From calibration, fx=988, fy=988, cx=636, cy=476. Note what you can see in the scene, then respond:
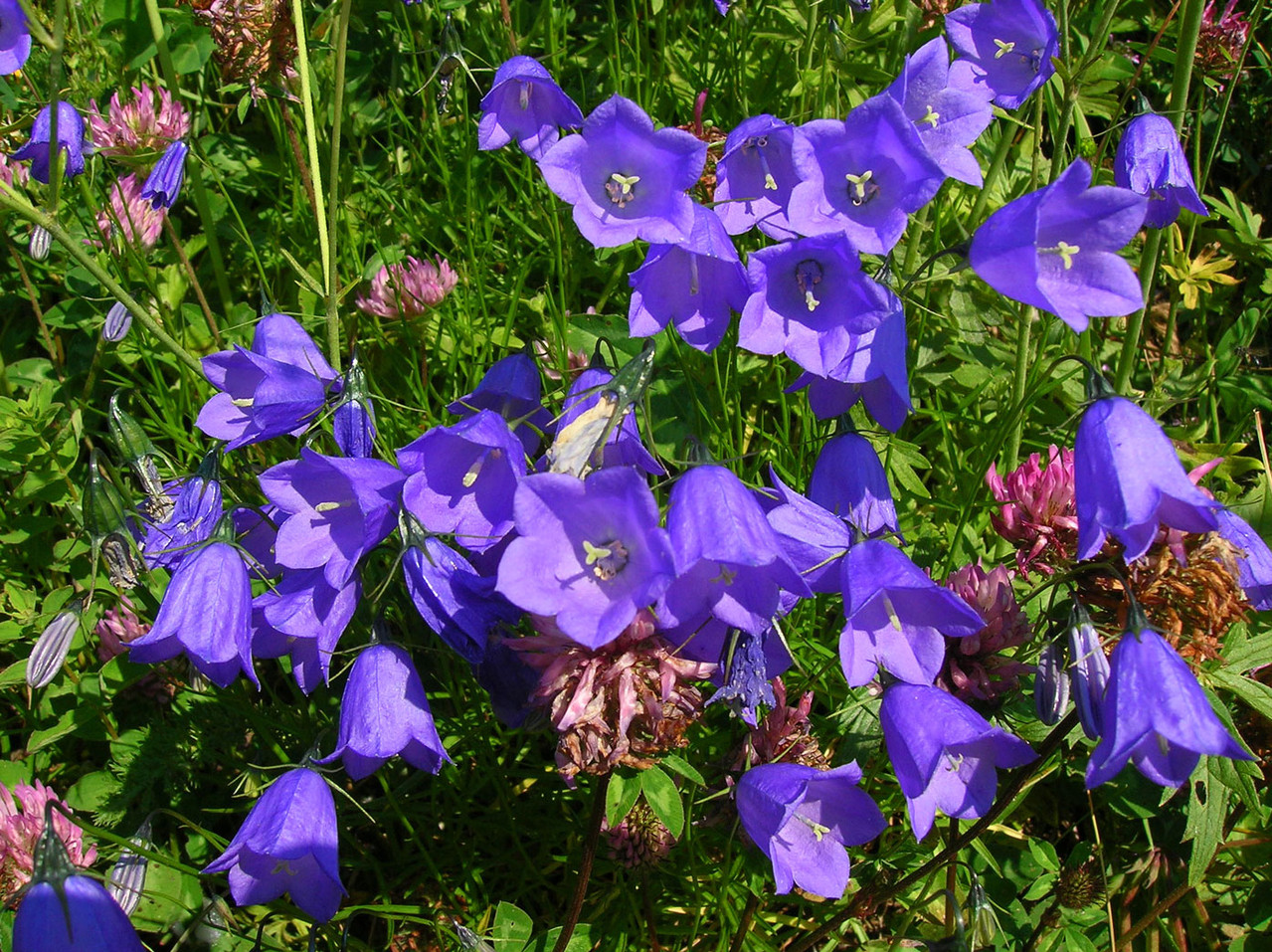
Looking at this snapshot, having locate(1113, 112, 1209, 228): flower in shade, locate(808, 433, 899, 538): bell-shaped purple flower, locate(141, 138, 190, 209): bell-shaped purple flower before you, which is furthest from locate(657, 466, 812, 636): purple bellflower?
locate(141, 138, 190, 209): bell-shaped purple flower

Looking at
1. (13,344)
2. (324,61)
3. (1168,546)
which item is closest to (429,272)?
(324,61)

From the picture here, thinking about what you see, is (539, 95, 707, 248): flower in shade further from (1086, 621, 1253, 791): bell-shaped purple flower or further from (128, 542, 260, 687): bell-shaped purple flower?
(1086, 621, 1253, 791): bell-shaped purple flower

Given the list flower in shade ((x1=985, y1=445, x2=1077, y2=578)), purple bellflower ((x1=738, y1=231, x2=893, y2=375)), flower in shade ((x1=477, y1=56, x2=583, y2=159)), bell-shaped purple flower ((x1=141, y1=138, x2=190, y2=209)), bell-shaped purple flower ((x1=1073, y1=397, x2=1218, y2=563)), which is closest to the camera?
bell-shaped purple flower ((x1=1073, y1=397, x2=1218, y2=563))

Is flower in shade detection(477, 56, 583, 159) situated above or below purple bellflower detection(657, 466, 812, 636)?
above

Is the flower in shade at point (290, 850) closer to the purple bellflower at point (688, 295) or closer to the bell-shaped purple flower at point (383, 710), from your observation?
the bell-shaped purple flower at point (383, 710)

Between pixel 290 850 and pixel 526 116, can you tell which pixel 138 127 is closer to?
pixel 526 116

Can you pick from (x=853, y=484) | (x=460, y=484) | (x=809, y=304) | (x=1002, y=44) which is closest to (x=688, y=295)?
(x=809, y=304)
